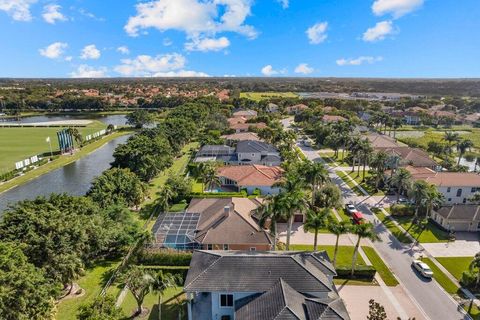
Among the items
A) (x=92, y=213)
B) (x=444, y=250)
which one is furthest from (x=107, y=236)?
(x=444, y=250)

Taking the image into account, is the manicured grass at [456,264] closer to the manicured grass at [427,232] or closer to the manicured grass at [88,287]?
the manicured grass at [427,232]

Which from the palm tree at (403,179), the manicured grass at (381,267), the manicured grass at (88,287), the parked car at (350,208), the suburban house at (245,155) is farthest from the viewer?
the suburban house at (245,155)

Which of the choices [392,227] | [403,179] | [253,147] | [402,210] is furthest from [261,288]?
[253,147]

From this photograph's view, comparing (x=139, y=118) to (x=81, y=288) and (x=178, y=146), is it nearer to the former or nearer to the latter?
(x=178, y=146)

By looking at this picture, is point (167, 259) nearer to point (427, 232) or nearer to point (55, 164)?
point (427, 232)

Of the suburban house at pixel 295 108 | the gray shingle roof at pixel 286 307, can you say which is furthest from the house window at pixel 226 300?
the suburban house at pixel 295 108
